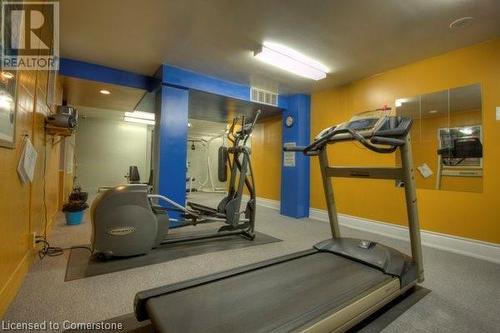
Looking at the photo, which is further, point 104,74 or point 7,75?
point 104,74

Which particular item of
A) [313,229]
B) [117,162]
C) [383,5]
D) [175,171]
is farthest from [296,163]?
[117,162]

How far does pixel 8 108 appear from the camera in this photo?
4.90 feet

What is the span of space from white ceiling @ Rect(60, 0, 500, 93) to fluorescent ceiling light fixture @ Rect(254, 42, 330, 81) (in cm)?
13

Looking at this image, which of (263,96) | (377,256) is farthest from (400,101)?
(377,256)

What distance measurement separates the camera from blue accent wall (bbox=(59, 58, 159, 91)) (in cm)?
365

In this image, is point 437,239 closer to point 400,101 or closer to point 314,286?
point 400,101

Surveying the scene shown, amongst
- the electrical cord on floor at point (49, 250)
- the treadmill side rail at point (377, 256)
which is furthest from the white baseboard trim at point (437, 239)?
the electrical cord on floor at point (49, 250)

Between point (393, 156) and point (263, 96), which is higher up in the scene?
point (263, 96)

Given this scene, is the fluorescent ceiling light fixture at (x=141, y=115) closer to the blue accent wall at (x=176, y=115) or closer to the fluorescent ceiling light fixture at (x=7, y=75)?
the blue accent wall at (x=176, y=115)

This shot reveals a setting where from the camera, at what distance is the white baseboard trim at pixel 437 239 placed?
2760mm

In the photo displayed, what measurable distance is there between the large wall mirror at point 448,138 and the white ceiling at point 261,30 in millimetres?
630

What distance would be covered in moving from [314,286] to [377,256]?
0.71 metres

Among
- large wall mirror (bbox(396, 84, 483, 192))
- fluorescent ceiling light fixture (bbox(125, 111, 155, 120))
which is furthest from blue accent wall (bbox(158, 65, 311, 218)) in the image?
fluorescent ceiling light fixture (bbox(125, 111, 155, 120))

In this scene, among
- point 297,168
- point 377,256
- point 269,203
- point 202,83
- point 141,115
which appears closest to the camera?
point 377,256
